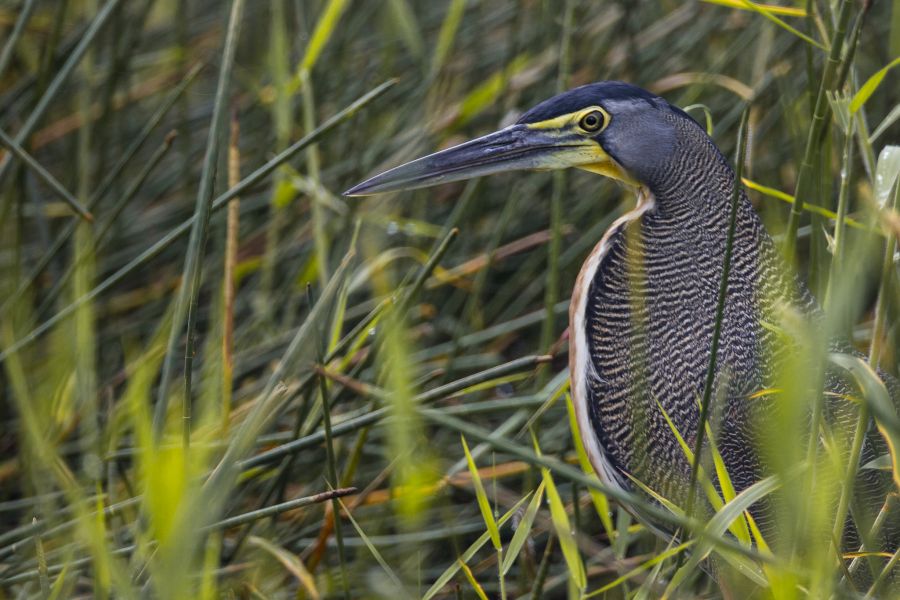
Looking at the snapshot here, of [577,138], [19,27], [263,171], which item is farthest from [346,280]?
[19,27]

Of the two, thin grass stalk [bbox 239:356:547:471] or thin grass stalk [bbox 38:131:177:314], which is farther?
thin grass stalk [bbox 38:131:177:314]

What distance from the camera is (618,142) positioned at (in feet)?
5.79

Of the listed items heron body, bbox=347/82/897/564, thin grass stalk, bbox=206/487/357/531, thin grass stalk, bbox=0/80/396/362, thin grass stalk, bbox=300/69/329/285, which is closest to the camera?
thin grass stalk, bbox=206/487/357/531

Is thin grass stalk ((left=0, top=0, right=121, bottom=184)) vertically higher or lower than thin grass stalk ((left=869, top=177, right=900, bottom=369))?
higher

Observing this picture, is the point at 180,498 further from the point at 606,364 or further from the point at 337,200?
the point at 337,200

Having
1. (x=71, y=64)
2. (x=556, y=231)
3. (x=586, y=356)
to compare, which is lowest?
(x=586, y=356)

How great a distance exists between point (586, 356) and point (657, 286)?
0.15 meters

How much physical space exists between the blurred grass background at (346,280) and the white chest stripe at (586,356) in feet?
0.14

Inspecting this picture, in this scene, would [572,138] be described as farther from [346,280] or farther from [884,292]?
[884,292]

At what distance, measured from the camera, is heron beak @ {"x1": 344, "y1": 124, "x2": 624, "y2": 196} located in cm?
174

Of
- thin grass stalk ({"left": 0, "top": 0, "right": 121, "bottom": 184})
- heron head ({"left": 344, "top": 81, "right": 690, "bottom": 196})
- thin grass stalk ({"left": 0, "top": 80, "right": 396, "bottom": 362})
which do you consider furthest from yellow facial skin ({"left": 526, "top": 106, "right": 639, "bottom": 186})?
thin grass stalk ({"left": 0, "top": 0, "right": 121, "bottom": 184})

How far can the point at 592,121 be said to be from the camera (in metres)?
1.76

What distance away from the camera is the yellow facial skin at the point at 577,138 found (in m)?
1.76

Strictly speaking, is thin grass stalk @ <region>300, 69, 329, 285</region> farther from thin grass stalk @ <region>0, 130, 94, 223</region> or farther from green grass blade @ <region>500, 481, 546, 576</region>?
green grass blade @ <region>500, 481, 546, 576</region>
